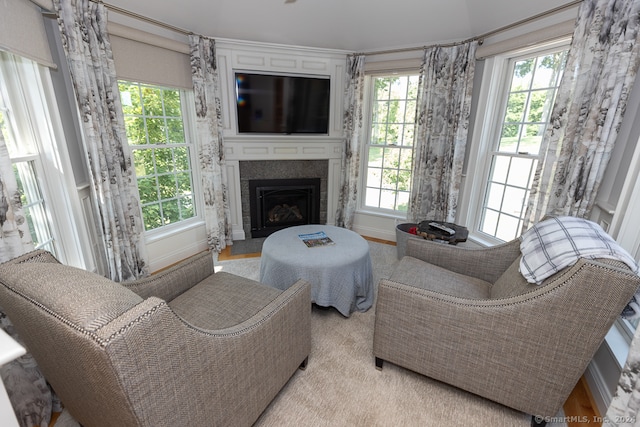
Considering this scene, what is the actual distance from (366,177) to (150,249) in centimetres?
272

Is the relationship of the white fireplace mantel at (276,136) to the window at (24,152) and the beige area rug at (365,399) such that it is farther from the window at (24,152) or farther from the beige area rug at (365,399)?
the beige area rug at (365,399)

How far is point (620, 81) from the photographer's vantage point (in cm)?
170

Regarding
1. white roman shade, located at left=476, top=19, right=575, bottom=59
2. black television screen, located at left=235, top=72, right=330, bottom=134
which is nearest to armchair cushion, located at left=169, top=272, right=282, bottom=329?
black television screen, located at left=235, top=72, right=330, bottom=134

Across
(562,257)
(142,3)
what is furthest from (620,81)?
(142,3)

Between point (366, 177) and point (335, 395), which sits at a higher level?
point (366, 177)

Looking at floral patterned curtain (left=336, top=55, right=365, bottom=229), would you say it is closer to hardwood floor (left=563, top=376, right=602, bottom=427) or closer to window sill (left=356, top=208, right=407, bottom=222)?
window sill (left=356, top=208, right=407, bottom=222)

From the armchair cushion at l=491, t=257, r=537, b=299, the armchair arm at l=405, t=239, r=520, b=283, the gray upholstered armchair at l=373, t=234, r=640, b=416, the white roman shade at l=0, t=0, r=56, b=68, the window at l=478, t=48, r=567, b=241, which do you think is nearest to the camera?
the gray upholstered armchair at l=373, t=234, r=640, b=416

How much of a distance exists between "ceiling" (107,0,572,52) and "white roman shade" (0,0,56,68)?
31.3 inches

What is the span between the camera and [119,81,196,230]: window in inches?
106

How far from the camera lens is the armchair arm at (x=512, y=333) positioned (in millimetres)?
1104

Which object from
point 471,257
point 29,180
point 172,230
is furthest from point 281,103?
point 471,257

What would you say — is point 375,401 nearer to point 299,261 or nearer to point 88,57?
point 299,261

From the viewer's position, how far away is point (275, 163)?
359 centimetres

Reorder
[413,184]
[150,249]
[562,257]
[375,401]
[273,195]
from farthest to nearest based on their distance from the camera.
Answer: [273,195] → [413,184] → [150,249] → [375,401] → [562,257]
